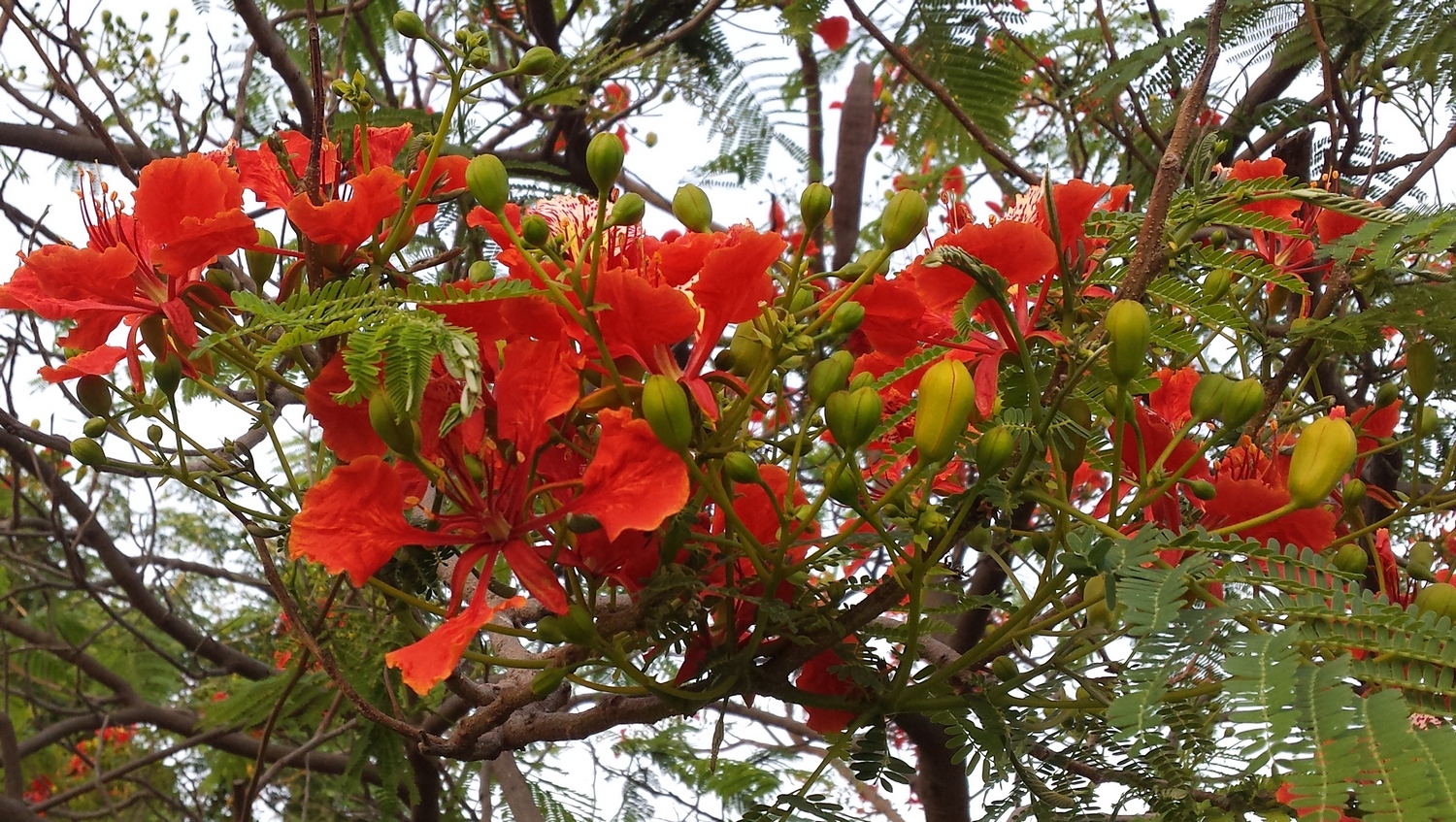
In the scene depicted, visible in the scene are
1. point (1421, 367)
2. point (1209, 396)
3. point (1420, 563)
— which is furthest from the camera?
point (1421, 367)

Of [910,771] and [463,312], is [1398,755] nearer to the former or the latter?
[910,771]

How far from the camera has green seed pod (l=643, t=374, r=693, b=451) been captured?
80 centimetres

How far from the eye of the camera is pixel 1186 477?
101cm

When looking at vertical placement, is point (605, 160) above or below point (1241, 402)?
above

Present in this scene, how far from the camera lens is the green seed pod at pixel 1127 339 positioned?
0.81 metres

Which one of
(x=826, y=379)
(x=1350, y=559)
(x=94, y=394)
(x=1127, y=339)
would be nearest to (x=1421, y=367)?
(x=1350, y=559)

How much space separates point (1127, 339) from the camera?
816 millimetres

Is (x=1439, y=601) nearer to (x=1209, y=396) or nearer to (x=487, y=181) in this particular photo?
(x=1209, y=396)

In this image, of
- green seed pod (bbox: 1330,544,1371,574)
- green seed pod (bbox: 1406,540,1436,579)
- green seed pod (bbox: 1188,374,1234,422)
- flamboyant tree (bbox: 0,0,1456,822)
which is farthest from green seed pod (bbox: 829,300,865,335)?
green seed pod (bbox: 1406,540,1436,579)

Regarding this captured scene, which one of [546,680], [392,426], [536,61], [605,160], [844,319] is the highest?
[536,61]

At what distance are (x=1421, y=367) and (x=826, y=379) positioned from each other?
0.83 metres

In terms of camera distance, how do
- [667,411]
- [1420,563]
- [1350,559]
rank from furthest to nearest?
1. [1420,563]
2. [1350,559]
3. [667,411]

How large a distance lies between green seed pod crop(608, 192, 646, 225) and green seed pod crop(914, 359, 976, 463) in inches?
10.6

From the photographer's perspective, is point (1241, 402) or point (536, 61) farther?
point (536, 61)
